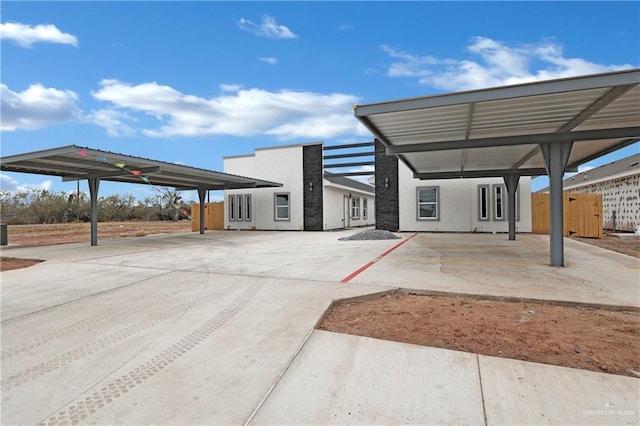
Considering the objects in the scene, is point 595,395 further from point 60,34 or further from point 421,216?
point 421,216

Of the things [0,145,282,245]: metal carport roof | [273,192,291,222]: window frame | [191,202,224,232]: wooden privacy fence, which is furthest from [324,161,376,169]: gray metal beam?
[191,202,224,232]: wooden privacy fence

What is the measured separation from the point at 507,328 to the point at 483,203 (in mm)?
15201

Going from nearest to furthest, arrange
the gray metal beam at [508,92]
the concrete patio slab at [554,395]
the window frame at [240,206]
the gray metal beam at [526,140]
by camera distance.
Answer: the concrete patio slab at [554,395] → the gray metal beam at [508,92] → the gray metal beam at [526,140] → the window frame at [240,206]

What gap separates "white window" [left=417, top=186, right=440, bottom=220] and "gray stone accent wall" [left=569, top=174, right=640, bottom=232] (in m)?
9.52

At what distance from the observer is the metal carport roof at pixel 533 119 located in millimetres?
5332

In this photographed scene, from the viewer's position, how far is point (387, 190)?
18859mm

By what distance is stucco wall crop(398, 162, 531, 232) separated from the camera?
16.8 meters

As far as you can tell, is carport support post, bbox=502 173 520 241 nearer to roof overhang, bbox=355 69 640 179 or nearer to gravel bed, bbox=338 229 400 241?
roof overhang, bbox=355 69 640 179

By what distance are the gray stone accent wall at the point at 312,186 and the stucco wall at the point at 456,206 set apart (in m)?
4.75

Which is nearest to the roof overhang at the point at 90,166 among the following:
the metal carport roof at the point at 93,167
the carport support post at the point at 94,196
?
the metal carport roof at the point at 93,167

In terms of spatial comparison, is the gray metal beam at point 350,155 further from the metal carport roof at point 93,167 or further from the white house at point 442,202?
the metal carport roof at point 93,167

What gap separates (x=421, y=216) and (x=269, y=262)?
487 inches

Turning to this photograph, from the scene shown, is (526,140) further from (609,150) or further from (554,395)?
(554,395)

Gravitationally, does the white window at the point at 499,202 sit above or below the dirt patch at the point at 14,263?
above
